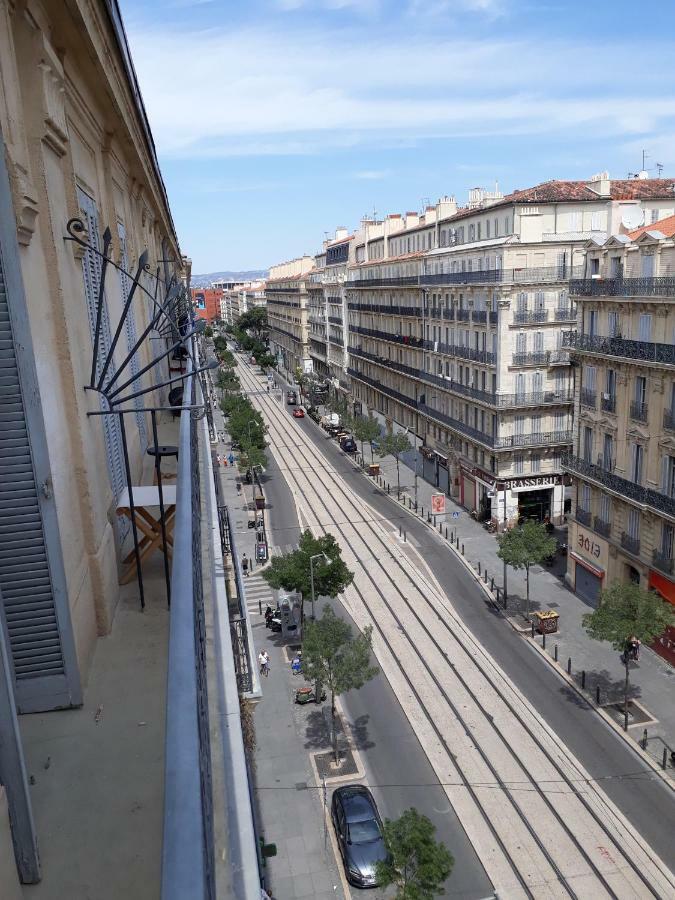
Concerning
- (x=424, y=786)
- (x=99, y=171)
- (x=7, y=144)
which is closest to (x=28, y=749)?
(x=7, y=144)

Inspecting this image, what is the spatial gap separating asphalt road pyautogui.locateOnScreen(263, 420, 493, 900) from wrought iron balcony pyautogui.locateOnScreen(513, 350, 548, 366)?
18.2 meters

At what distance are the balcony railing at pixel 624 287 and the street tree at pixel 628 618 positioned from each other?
9605mm

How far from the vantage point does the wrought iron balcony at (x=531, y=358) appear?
36.2 metres

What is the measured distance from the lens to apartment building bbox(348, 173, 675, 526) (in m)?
34.8

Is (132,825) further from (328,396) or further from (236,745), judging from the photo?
(328,396)

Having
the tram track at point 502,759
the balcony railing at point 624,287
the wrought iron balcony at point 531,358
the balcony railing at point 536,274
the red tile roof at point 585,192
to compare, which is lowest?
the tram track at point 502,759

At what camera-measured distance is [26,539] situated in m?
4.35

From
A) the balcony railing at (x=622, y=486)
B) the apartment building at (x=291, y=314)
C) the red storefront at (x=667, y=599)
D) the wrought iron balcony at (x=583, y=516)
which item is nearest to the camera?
the balcony railing at (x=622, y=486)

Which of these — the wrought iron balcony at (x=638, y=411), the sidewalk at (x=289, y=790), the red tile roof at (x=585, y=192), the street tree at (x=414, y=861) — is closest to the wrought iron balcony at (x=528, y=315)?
the red tile roof at (x=585, y=192)

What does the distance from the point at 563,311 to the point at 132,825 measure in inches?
1385

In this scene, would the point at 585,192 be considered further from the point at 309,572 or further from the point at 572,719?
the point at 572,719

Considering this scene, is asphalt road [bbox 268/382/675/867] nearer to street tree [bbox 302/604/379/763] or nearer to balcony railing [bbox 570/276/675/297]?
street tree [bbox 302/604/379/763]

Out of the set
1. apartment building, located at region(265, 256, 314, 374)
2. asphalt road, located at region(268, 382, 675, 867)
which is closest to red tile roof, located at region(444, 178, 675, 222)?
asphalt road, located at region(268, 382, 675, 867)

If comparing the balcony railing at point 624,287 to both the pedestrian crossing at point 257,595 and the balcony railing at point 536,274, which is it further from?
the pedestrian crossing at point 257,595
